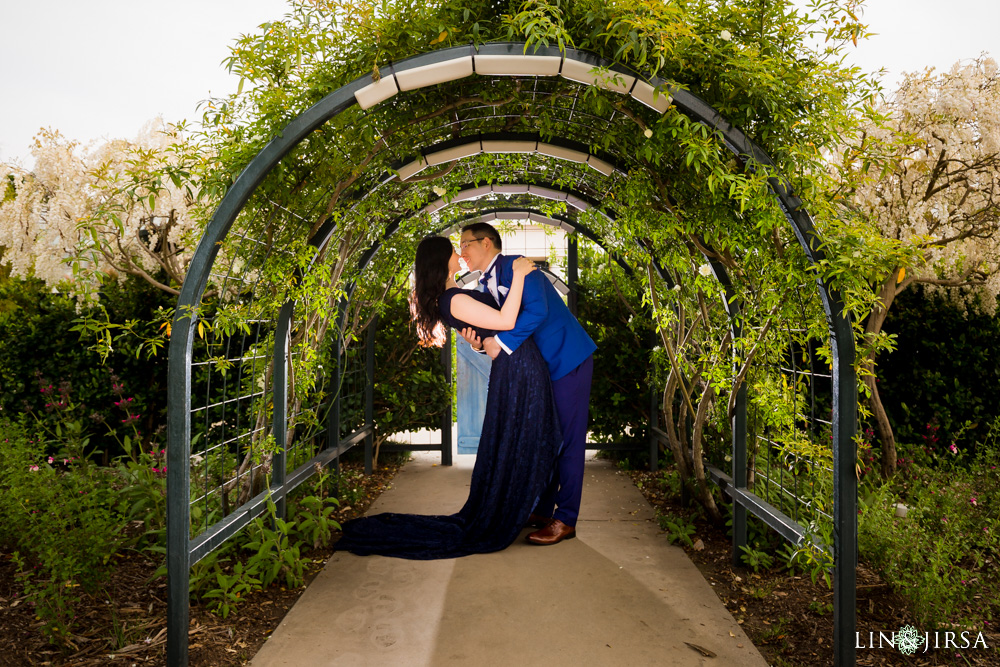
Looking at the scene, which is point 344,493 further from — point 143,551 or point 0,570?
point 0,570

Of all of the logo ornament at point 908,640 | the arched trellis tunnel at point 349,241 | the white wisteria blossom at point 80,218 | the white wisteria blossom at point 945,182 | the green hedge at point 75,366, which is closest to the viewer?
the arched trellis tunnel at point 349,241

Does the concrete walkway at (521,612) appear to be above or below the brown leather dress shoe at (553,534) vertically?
below

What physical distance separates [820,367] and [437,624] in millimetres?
4239

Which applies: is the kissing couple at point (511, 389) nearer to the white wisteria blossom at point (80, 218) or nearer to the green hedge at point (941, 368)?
the white wisteria blossom at point (80, 218)

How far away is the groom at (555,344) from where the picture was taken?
3.61 metres

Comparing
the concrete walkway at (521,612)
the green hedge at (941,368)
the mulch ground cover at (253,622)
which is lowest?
the concrete walkway at (521,612)

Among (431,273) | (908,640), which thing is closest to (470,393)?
(431,273)

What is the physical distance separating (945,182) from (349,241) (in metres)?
4.42

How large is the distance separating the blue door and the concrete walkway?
2.49m

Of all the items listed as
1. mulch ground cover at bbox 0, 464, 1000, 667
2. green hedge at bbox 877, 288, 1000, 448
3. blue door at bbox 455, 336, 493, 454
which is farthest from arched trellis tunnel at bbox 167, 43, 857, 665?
green hedge at bbox 877, 288, 1000, 448

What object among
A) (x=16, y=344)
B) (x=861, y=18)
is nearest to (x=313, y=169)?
(x=861, y=18)

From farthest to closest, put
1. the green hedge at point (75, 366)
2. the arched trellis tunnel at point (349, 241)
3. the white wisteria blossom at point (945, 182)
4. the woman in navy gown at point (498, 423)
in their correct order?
the green hedge at point (75, 366)
the white wisteria blossom at point (945, 182)
the woman in navy gown at point (498, 423)
the arched trellis tunnel at point (349, 241)

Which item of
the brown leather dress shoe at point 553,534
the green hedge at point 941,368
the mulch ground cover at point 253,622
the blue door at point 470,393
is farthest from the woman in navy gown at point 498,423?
the green hedge at point 941,368

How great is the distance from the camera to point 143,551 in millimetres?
3074
